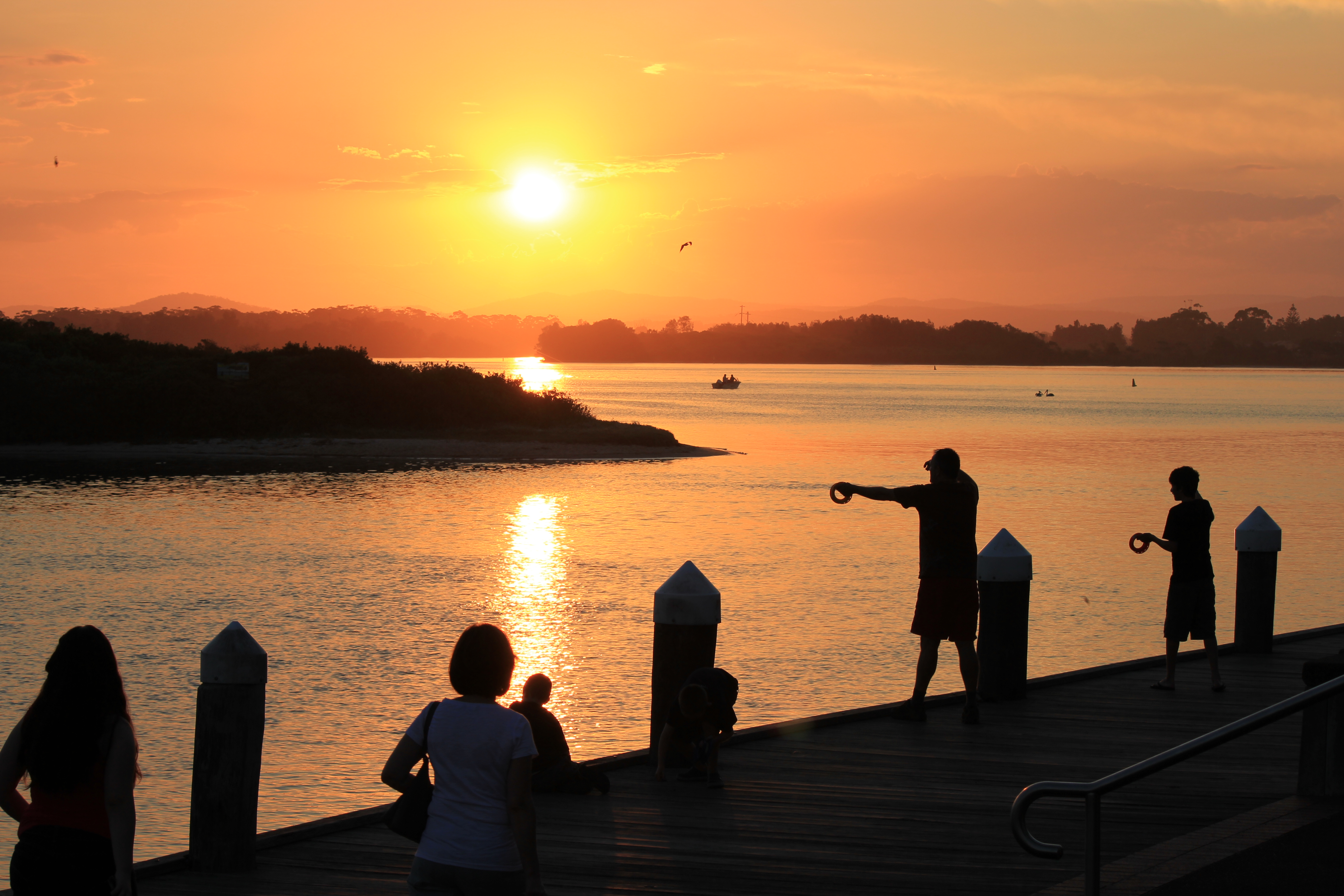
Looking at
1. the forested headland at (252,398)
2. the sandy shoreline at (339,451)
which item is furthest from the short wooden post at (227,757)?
the forested headland at (252,398)

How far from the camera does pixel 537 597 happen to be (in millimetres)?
23766

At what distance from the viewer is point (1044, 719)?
8.94 meters

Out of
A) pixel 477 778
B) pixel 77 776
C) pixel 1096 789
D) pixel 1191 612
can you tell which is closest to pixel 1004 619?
pixel 1191 612

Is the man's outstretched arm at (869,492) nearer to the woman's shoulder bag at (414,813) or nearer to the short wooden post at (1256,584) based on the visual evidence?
the woman's shoulder bag at (414,813)

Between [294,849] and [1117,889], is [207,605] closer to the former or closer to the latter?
[294,849]

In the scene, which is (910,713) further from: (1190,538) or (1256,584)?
(1256,584)

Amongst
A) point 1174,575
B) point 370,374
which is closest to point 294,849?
point 1174,575

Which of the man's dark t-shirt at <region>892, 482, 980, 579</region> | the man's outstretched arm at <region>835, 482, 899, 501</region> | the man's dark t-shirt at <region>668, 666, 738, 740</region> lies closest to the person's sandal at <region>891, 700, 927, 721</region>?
the man's dark t-shirt at <region>892, 482, 980, 579</region>

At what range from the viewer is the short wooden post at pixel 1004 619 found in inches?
371

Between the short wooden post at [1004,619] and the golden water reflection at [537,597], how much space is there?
6.54 m

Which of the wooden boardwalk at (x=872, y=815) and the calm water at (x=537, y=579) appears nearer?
the wooden boardwalk at (x=872, y=815)

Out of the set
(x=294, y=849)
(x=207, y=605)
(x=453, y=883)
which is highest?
(x=453, y=883)

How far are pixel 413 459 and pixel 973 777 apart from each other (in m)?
56.4

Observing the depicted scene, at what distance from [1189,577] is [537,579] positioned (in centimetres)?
1788
